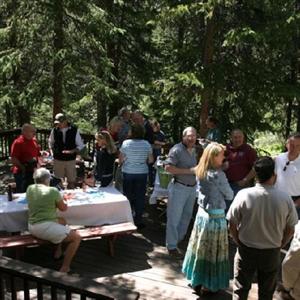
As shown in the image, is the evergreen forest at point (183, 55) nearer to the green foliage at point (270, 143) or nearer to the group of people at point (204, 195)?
the group of people at point (204, 195)

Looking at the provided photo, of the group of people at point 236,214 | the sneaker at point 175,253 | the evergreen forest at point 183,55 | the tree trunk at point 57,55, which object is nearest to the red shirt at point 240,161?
the group of people at point 236,214

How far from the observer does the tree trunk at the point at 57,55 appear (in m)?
10.0

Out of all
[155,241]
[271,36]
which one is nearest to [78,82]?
[271,36]

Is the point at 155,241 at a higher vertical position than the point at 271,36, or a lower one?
lower

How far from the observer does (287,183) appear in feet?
18.5

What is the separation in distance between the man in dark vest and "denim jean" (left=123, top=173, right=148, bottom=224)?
1328mm

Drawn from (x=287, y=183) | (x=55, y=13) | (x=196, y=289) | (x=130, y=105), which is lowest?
(x=196, y=289)

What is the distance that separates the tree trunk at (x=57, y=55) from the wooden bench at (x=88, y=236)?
542cm

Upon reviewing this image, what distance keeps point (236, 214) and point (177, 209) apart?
1817mm

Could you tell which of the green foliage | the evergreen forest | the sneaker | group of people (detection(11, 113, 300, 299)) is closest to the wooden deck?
the sneaker

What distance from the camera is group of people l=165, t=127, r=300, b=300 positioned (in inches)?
150

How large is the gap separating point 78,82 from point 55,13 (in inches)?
105

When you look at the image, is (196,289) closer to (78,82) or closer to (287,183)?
(287,183)

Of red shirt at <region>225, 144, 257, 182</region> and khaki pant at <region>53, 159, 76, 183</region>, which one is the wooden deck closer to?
red shirt at <region>225, 144, 257, 182</region>
